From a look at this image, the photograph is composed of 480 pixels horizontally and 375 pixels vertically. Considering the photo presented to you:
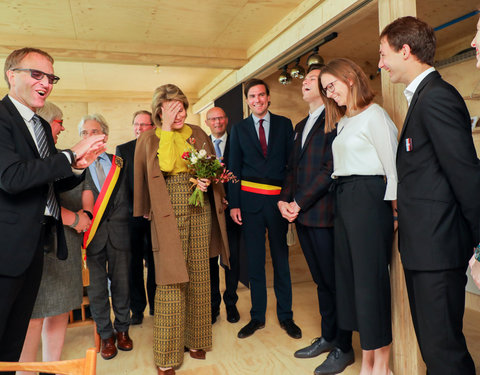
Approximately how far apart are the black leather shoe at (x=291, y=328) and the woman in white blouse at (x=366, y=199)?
2.76 ft

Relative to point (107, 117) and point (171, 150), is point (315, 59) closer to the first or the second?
point (171, 150)

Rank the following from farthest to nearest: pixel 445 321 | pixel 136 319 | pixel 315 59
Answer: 1. pixel 315 59
2. pixel 136 319
3. pixel 445 321

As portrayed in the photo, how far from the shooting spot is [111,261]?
109 inches

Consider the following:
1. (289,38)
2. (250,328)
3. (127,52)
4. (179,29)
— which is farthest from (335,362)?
(127,52)

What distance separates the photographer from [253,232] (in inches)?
118

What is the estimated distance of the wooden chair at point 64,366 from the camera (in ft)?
2.81

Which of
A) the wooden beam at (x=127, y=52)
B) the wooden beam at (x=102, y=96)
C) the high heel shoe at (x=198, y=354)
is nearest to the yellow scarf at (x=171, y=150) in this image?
the high heel shoe at (x=198, y=354)

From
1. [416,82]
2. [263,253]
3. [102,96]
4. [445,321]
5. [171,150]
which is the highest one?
[102,96]

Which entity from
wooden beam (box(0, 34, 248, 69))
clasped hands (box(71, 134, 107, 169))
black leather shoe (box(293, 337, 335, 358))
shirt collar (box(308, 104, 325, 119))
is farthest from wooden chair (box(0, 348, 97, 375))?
wooden beam (box(0, 34, 248, 69))

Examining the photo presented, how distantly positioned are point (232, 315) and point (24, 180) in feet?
7.65

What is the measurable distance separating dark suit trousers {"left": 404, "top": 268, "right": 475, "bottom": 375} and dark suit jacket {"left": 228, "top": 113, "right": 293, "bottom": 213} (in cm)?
152

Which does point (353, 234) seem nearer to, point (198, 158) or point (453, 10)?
point (198, 158)

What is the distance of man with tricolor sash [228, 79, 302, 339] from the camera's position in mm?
2953

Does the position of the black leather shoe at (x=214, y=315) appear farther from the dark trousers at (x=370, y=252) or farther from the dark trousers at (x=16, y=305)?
the dark trousers at (x=16, y=305)
